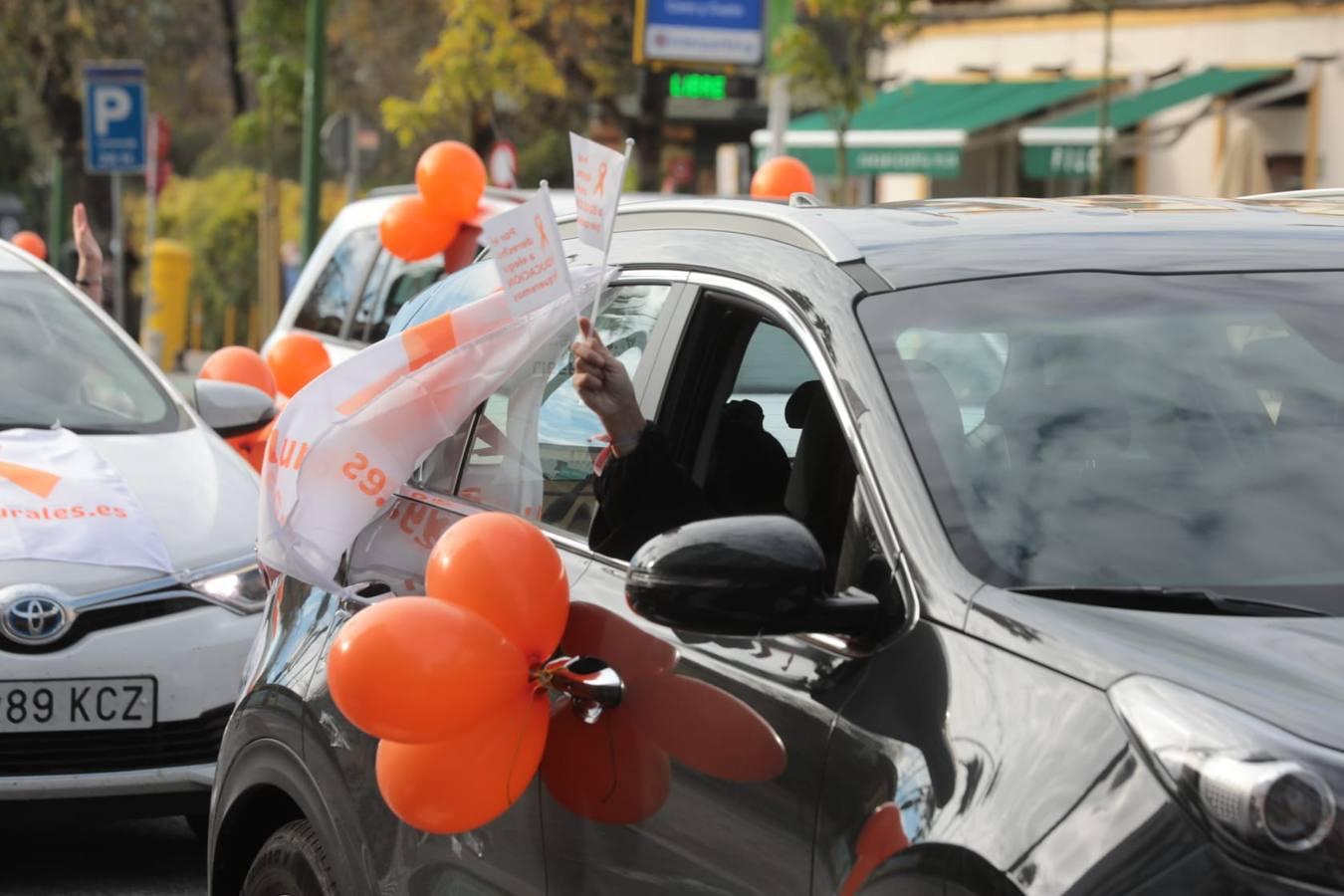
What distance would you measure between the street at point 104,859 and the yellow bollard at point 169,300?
2490 centimetres

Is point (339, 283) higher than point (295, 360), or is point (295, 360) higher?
point (339, 283)

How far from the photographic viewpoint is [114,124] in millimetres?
19281

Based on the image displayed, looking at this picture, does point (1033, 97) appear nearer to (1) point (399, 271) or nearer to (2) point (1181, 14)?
(2) point (1181, 14)

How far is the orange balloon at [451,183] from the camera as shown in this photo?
10375mm

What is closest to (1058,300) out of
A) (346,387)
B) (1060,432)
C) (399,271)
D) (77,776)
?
(1060,432)

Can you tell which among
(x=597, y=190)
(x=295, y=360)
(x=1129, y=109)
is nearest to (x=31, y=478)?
(x=597, y=190)

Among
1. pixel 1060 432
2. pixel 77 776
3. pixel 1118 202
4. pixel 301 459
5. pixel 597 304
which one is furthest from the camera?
pixel 77 776

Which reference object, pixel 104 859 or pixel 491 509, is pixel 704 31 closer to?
pixel 104 859

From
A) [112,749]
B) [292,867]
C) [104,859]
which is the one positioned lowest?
[104,859]

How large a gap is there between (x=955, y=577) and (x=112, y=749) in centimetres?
387

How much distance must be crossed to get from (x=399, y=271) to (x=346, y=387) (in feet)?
21.8

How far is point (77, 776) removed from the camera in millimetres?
5949

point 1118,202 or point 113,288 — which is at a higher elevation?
point 1118,202

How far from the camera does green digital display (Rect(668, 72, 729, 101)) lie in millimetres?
20781
